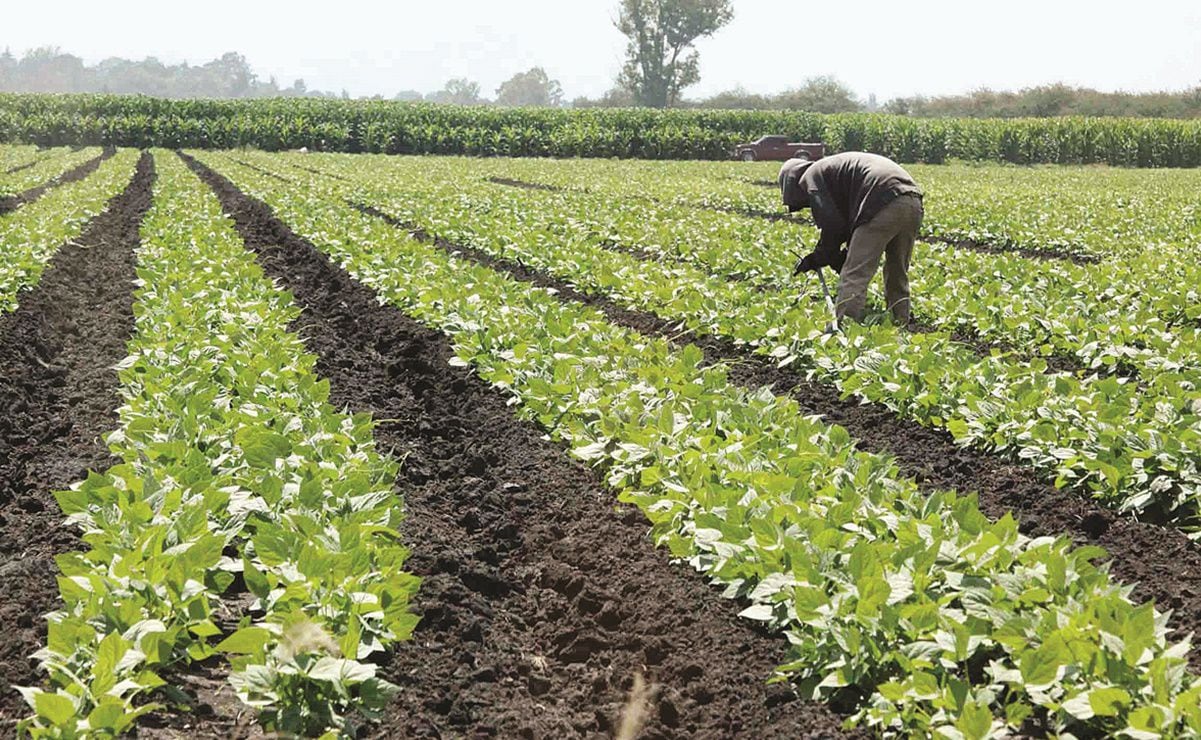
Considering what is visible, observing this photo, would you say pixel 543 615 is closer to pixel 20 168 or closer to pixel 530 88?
pixel 20 168

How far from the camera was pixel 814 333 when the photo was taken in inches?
309

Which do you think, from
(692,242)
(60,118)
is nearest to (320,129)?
(60,118)

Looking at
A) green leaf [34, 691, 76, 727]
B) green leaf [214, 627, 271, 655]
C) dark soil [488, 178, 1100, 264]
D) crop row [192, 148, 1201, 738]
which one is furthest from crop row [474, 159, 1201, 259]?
green leaf [34, 691, 76, 727]

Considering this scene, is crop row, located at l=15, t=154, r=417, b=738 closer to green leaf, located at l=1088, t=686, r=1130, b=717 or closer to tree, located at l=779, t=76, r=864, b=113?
green leaf, located at l=1088, t=686, r=1130, b=717

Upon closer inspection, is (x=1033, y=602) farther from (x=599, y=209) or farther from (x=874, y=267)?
(x=599, y=209)

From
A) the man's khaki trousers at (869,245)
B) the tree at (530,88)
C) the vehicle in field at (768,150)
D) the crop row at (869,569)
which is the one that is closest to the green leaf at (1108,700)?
the crop row at (869,569)

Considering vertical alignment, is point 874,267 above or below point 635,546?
above

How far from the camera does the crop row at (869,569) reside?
2953mm

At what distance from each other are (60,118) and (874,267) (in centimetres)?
4636

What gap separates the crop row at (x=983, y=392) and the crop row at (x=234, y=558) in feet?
10.7

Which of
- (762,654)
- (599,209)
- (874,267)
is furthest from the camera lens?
(599,209)

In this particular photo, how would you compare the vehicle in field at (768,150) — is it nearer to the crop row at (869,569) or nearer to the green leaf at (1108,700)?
the crop row at (869,569)

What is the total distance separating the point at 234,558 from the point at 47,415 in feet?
10.3

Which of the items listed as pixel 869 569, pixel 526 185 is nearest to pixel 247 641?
pixel 869 569
